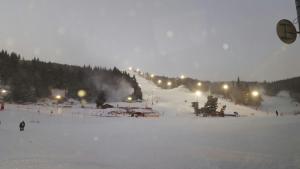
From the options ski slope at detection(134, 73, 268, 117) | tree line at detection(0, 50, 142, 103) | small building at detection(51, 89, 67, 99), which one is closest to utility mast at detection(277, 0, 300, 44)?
ski slope at detection(134, 73, 268, 117)

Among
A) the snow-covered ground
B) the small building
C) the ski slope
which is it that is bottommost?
the snow-covered ground

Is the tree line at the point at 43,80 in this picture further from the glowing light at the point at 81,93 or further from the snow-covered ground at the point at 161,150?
the snow-covered ground at the point at 161,150

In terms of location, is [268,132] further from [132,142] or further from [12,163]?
[12,163]

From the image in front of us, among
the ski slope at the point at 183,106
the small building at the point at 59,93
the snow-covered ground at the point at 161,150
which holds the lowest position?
the snow-covered ground at the point at 161,150

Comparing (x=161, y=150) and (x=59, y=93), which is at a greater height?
(x=59, y=93)

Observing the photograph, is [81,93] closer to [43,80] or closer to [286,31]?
[43,80]

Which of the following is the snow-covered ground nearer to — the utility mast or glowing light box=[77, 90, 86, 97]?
the utility mast

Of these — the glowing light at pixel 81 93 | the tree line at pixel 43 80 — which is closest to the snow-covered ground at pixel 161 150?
the tree line at pixel 43 80

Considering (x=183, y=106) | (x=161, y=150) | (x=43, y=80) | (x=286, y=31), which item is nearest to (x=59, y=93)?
(x=43, y=80)

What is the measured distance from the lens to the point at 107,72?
17025 centimetres

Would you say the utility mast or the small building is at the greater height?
the small building

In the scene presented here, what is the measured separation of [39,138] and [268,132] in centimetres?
2038

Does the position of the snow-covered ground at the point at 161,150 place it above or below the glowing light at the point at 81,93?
below

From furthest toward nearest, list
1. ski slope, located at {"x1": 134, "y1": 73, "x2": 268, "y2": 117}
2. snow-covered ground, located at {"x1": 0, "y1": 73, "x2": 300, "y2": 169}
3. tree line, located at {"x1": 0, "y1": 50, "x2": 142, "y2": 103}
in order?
tree line, located at {"x1": 0, "y1": 50, "x2": 142, "y2": 103}, ski slope, located at {"x1": 134, "y1": 73, "x2": 268, "y2": 117}, snow-covered ground, located at {"x1": 0, "y1": 73, "x2": 300, "y2": 169}
